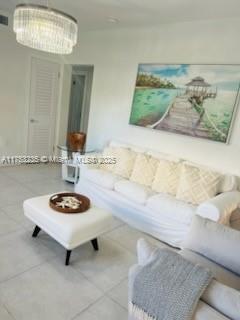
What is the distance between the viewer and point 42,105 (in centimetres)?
509

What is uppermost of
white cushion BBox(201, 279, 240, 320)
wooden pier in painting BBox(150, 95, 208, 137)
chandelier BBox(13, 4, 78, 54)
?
chandelier BBox(13, 4, 78, 54)

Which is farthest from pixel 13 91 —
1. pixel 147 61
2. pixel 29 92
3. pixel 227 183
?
pixel 227 183

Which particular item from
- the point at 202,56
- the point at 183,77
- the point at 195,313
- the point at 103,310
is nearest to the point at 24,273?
the point at 103,310

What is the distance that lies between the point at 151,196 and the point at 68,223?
1.16 meters

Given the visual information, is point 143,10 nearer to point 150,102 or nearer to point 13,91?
point 150,102

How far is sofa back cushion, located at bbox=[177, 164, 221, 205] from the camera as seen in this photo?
111 inches

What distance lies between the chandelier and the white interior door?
2.80m

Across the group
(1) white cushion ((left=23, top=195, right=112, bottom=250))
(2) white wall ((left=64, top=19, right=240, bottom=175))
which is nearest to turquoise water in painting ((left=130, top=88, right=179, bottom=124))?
(2) white wall ((left=64, top=19, right=240, bottom=175))

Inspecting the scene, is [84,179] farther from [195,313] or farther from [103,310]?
[195,313]

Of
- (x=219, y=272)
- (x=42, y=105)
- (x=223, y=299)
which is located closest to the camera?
(x=223, y=299)

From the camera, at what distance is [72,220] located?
2.25 metres

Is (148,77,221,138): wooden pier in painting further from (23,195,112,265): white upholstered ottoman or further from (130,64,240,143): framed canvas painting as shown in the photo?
(23,195,112,265): white upholstered ottoman

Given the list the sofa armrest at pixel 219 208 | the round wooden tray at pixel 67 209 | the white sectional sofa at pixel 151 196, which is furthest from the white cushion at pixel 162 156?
the round wooden tray at pixel 67 209

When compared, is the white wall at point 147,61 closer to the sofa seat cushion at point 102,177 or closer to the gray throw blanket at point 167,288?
the sofa seat cushion at point 102,177
